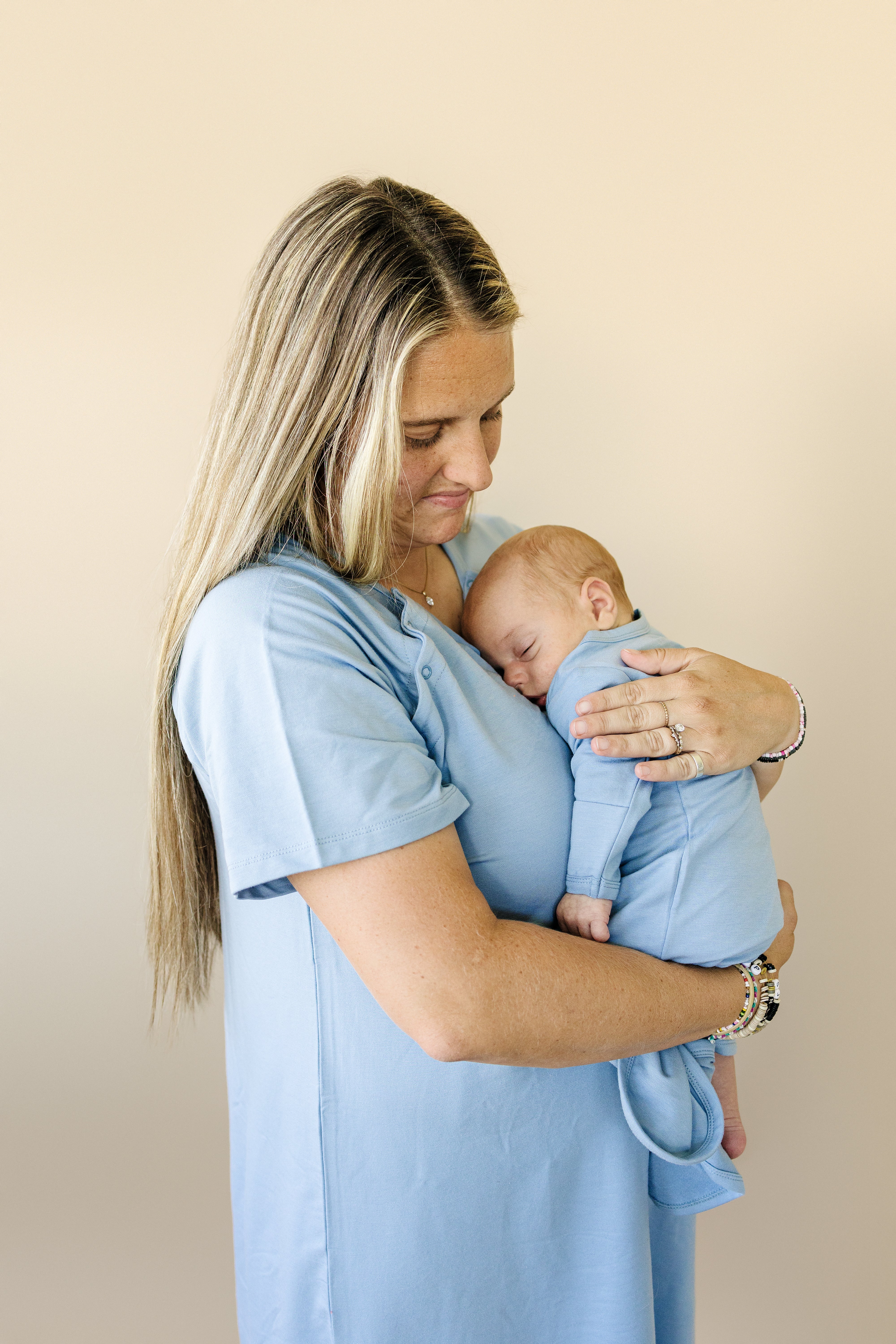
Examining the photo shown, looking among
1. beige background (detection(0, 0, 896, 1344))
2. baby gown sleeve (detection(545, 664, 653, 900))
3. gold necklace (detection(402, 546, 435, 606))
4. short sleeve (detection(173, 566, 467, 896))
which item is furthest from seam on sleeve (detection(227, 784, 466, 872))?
beige background (detection(0, 0, 896, 1344))

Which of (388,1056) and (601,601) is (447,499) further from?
(388,1056)

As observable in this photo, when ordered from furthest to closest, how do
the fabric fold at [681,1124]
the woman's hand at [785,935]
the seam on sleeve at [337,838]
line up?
the woman's hand at [785,935] < the fabric fold at [681,1124] < the seam on sleeve at [337,838]

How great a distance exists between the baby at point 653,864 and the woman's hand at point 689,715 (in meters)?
0.03

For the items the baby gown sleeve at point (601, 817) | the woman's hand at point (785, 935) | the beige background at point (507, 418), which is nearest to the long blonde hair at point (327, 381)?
the baby gown sleeve at point (601, 817)

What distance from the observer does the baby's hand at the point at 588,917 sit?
1.12 metres

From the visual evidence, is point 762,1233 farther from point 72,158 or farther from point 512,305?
point 72,158

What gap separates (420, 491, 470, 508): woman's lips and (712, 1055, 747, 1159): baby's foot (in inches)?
33.2

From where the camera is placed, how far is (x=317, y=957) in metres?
1.10

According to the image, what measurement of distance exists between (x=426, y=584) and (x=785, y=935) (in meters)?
0.70

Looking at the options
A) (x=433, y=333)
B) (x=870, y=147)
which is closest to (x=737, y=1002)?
(x=433, y=333)

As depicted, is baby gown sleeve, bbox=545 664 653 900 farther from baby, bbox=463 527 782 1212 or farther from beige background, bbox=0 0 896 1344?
beige background, bbox=0 0 896 1344

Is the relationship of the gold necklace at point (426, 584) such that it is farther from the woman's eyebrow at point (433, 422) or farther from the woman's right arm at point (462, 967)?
the woman's right arm at point (462, 967)

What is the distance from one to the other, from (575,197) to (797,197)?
409 millimetres

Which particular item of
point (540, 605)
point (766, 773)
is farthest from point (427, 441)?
point (766, 773)
